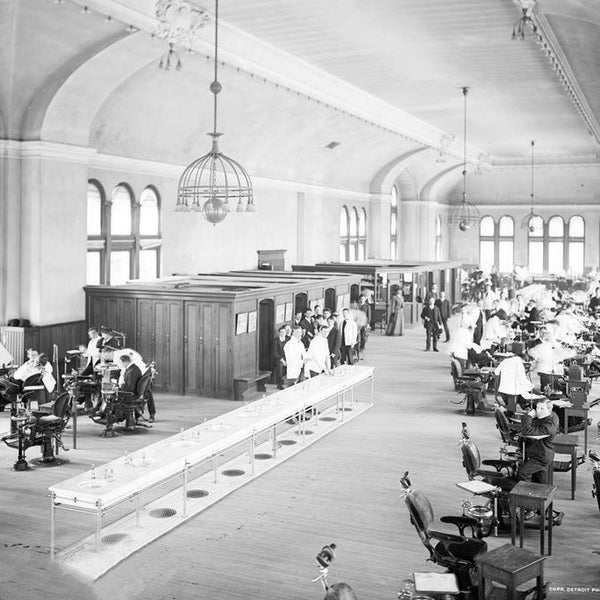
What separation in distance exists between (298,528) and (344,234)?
22.3m

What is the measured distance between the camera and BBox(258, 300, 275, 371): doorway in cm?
1631

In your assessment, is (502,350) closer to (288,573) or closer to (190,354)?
(190,354)

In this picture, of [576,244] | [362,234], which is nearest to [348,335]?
[362,234]

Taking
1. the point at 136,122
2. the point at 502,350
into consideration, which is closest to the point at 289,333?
the point at 502,350

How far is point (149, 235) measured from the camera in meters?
18.8

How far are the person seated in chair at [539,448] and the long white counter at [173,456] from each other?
3298 mm

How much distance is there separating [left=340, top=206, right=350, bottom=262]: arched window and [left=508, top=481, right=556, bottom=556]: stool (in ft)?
72.7

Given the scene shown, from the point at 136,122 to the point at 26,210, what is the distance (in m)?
3.74

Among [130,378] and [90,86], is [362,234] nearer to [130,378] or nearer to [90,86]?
[90,86]

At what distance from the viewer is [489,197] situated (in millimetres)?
39031

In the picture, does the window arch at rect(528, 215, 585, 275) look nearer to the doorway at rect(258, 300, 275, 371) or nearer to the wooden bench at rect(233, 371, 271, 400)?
the doorway at rect(258, 300, 275, 371)

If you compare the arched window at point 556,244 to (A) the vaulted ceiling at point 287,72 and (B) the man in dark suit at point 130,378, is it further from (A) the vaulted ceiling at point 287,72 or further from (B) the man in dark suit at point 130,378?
(B) the man in dark suit at point 130,378

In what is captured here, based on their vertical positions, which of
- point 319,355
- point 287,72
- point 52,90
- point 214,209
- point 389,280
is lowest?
point 319,355

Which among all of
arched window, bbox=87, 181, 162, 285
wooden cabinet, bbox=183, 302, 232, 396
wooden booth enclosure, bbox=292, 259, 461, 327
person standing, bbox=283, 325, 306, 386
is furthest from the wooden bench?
wooden booth enclosure, bbox=292, 259, 461, 327
